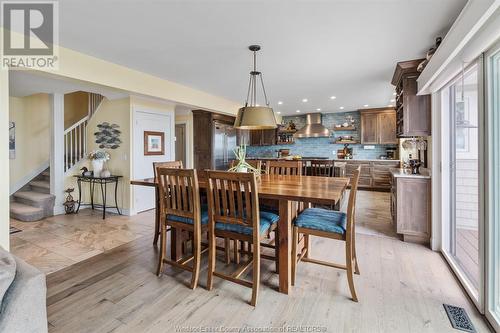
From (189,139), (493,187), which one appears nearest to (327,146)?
(189,139)

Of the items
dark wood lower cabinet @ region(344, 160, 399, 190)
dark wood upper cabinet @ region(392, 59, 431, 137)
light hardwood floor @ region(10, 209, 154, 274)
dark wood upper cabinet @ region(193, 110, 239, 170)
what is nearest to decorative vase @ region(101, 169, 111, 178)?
light hardwood floor @ region(10, 209, 154, 274)

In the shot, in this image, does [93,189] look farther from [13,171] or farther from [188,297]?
[188,297]

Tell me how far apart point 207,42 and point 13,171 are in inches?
210

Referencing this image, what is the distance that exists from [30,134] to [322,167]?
20.2 ft

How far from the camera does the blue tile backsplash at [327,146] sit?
7.64 meters

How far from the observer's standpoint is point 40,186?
5.08 metres

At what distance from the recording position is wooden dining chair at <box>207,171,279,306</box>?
1910 millimetres

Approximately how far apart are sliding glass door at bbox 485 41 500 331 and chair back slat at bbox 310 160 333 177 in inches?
95.6

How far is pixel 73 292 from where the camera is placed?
213 centimetres

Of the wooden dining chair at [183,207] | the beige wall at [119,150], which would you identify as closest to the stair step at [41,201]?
the beige wall at [119,150]

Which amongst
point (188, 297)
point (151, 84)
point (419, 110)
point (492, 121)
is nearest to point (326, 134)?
point (419, 110)

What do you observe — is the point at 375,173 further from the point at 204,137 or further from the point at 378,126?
the point at 204,137

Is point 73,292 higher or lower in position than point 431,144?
lower

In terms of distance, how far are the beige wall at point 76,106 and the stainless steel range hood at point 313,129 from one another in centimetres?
583
